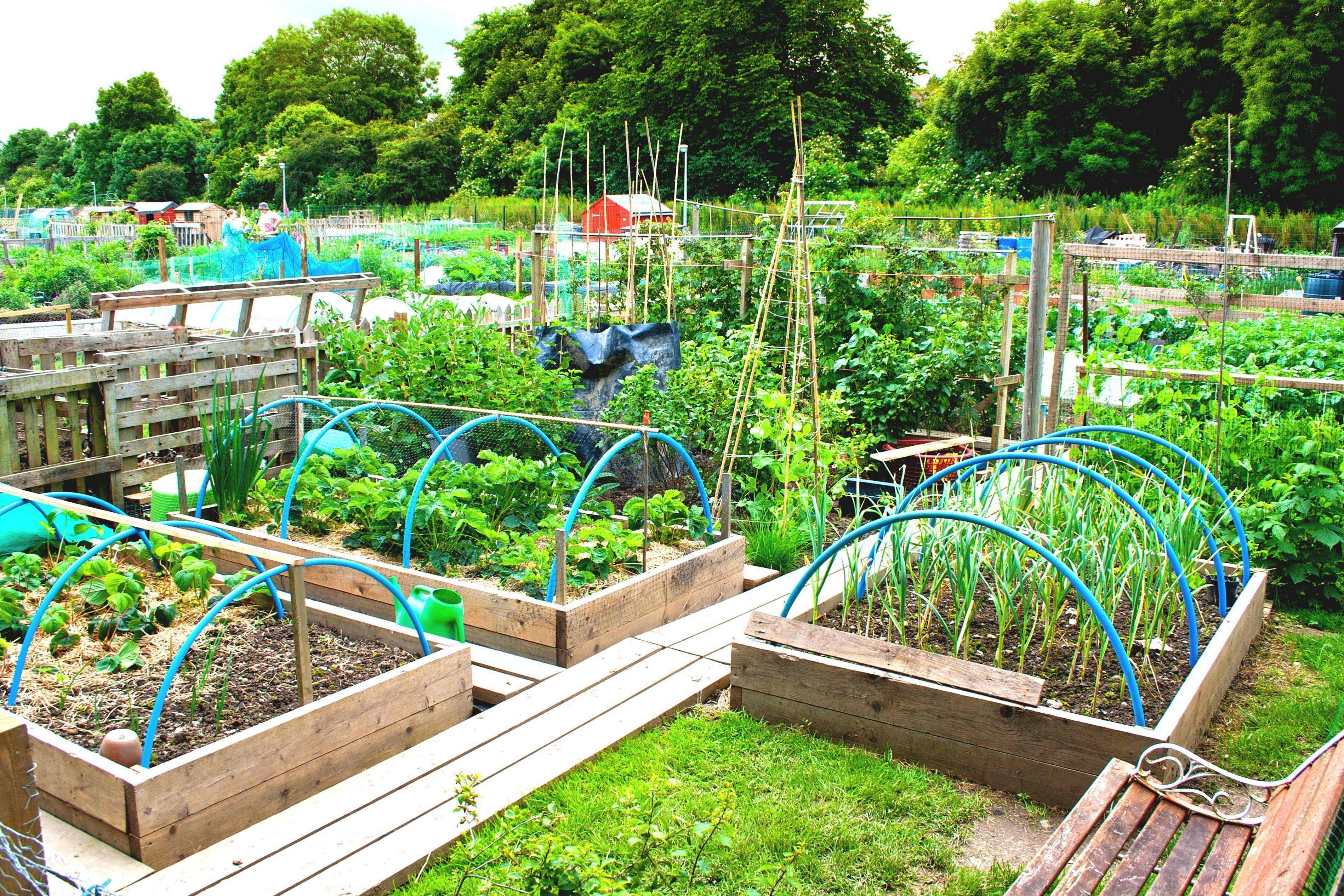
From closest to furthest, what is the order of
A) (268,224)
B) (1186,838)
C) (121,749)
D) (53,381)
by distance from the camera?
(1186,838) < (121,749) < (53,381) < (268,224)

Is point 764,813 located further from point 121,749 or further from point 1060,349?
point 1060,349

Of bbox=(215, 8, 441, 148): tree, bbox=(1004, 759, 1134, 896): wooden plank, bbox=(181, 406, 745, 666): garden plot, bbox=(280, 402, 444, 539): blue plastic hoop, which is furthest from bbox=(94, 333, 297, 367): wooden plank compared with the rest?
bbox=(215, 8, 441, 148): tree

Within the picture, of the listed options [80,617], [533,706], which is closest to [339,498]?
[80,617]

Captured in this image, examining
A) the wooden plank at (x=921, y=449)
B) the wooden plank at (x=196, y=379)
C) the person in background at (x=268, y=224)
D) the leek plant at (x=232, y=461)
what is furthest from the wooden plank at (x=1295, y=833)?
the person in background at (x=268, y=224)

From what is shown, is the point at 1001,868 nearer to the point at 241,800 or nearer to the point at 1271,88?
the point at 241,800

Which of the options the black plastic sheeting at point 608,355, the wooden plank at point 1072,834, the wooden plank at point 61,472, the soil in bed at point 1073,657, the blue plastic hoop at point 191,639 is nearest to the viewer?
the wooden plank at point 1072,834

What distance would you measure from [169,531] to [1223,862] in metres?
3.25

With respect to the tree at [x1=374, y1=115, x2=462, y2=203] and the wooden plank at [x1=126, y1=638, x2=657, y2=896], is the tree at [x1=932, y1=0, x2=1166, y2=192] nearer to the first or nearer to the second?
the tree at [x1=374, y1=115, x2=462, y2=203]

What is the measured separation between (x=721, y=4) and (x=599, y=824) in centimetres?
3943

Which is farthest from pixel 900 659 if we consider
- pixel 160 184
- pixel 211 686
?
pixel 160 184

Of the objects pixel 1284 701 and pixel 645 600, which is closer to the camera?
Answer: pixel 1284 701

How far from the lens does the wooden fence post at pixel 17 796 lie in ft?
4.85

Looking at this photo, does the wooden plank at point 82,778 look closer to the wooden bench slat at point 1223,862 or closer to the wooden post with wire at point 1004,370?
the wooden bench slat at point 1223,862

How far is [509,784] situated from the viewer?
3025 mm
